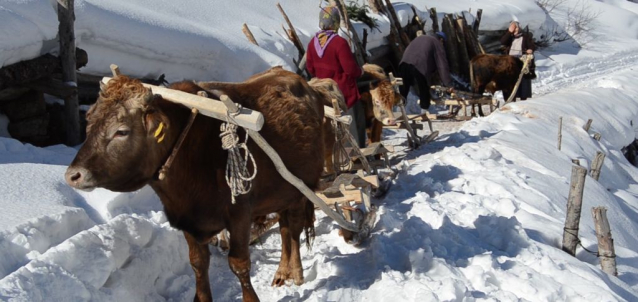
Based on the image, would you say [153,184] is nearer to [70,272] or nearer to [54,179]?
[70,272]

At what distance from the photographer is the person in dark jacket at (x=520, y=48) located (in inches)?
601

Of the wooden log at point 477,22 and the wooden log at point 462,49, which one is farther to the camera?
the wooden log at point 477,22

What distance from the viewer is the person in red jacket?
7199mm

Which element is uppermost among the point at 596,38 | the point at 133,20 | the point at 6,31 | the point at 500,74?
the point at 6,31

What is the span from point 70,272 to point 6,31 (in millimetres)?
3534

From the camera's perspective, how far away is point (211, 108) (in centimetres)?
373

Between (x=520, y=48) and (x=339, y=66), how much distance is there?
982 cm

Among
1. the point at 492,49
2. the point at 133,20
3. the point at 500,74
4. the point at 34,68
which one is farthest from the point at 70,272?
the point at 492,49

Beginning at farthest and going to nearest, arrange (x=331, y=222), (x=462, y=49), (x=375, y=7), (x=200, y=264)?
1. (x=462, y=49)
2. (x=375, y=7)
3. (x=331, y=222)
4. (x=200, y=264)

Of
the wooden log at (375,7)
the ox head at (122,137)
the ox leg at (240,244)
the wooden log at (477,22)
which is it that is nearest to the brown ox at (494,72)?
the wooden log at (375,7)

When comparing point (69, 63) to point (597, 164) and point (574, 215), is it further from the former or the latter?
point (597, 164)

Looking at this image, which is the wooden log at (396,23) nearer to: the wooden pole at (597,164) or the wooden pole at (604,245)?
the wooden pole at (597,164)

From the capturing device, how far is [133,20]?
884cm

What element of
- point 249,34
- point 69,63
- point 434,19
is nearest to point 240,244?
point 69,63
